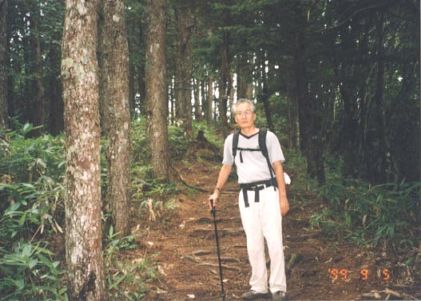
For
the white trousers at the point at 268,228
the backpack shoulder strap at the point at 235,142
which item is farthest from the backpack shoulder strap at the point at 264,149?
the backpack shoulder strap at the point at 235,142

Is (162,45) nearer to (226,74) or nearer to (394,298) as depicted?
(226,74)

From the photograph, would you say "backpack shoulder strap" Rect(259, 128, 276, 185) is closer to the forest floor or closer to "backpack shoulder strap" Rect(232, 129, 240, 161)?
"backpack shoulder strap" Rect(232, 129, 240, 161)

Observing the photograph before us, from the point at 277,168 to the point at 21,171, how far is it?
5169mm

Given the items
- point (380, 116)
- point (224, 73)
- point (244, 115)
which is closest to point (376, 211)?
point (380, 116)

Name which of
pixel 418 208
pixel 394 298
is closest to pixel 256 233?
pixel 394 298

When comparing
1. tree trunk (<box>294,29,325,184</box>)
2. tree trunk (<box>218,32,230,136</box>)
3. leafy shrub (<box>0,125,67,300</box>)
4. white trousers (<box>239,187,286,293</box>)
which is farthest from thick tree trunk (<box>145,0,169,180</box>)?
white trousers (<box>239,187,286,293</box>)

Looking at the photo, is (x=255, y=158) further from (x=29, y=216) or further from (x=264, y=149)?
(x=29, y=216)

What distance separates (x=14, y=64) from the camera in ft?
67.6

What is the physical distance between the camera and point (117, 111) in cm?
839
